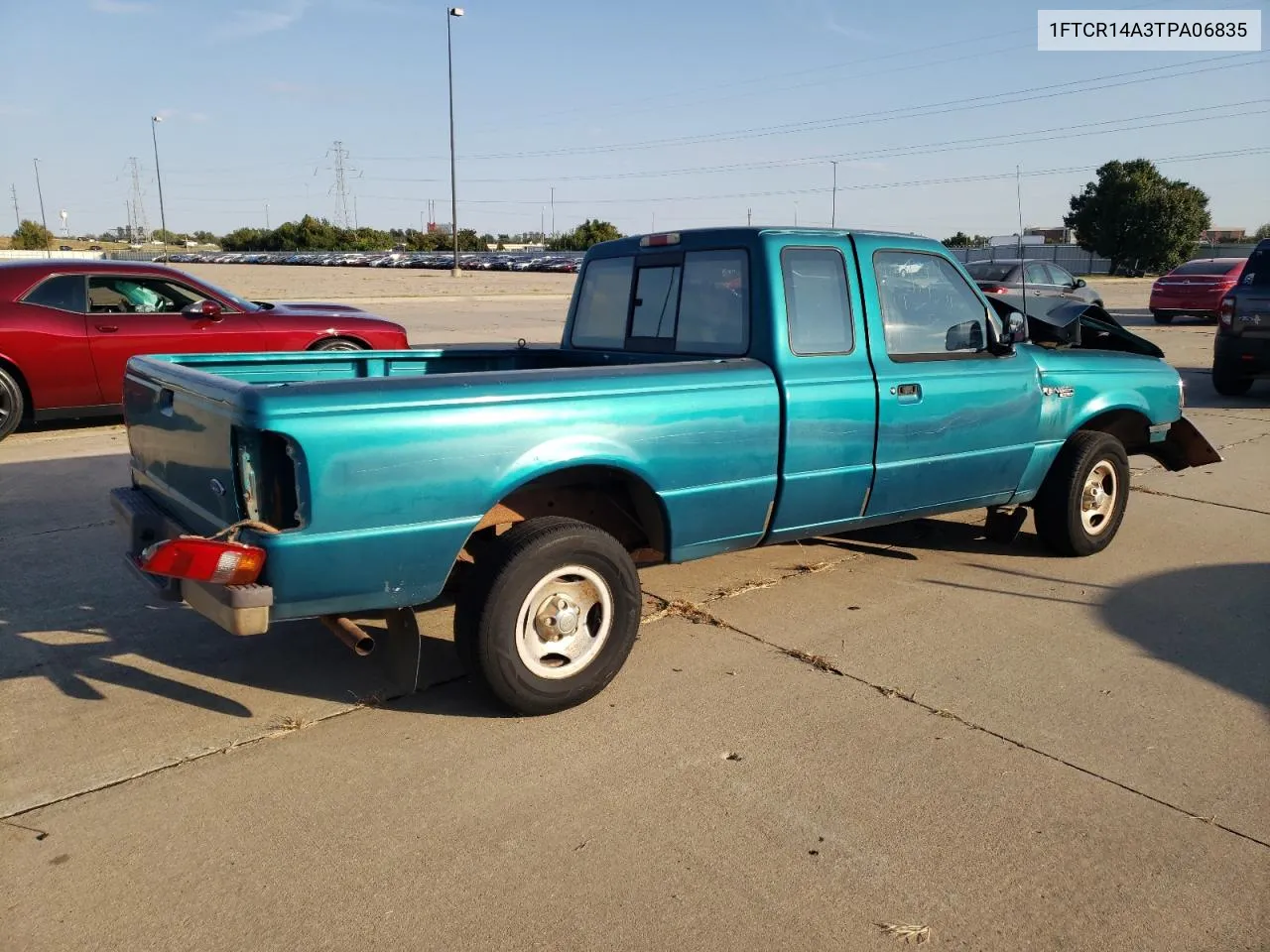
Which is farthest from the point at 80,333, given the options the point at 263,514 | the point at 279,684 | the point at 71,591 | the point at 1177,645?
the point at 1177,645

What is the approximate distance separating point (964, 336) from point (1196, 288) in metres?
19.2

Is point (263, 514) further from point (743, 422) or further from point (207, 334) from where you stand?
point (207, 334)

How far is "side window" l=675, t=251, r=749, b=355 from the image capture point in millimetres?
4555

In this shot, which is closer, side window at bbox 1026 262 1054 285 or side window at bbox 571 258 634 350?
side window at bbox 571 258 634 350

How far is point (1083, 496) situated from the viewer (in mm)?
5762

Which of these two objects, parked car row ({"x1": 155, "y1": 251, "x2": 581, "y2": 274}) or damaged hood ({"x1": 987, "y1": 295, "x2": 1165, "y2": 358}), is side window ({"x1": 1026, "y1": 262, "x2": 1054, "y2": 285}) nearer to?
damaged hood ({"x1": 987, "y1": 295, "x2": 1165, "y2": 358})

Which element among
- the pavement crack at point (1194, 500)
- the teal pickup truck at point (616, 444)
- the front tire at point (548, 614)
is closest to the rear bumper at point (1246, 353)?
the pavement crack at point (1194, 500)

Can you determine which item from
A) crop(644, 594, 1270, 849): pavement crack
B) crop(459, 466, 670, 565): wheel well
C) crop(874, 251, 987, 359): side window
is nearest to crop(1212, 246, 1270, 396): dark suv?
crop(874, 251, 987, 359): side window

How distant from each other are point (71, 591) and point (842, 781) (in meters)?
3.86

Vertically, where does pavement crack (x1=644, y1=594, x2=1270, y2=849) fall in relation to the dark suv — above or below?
below

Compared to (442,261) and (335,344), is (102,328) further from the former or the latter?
(442,261)

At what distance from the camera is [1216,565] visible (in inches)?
227

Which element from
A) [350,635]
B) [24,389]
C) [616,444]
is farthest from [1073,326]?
[24,389]

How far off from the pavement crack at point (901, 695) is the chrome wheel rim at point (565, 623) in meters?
0.98
